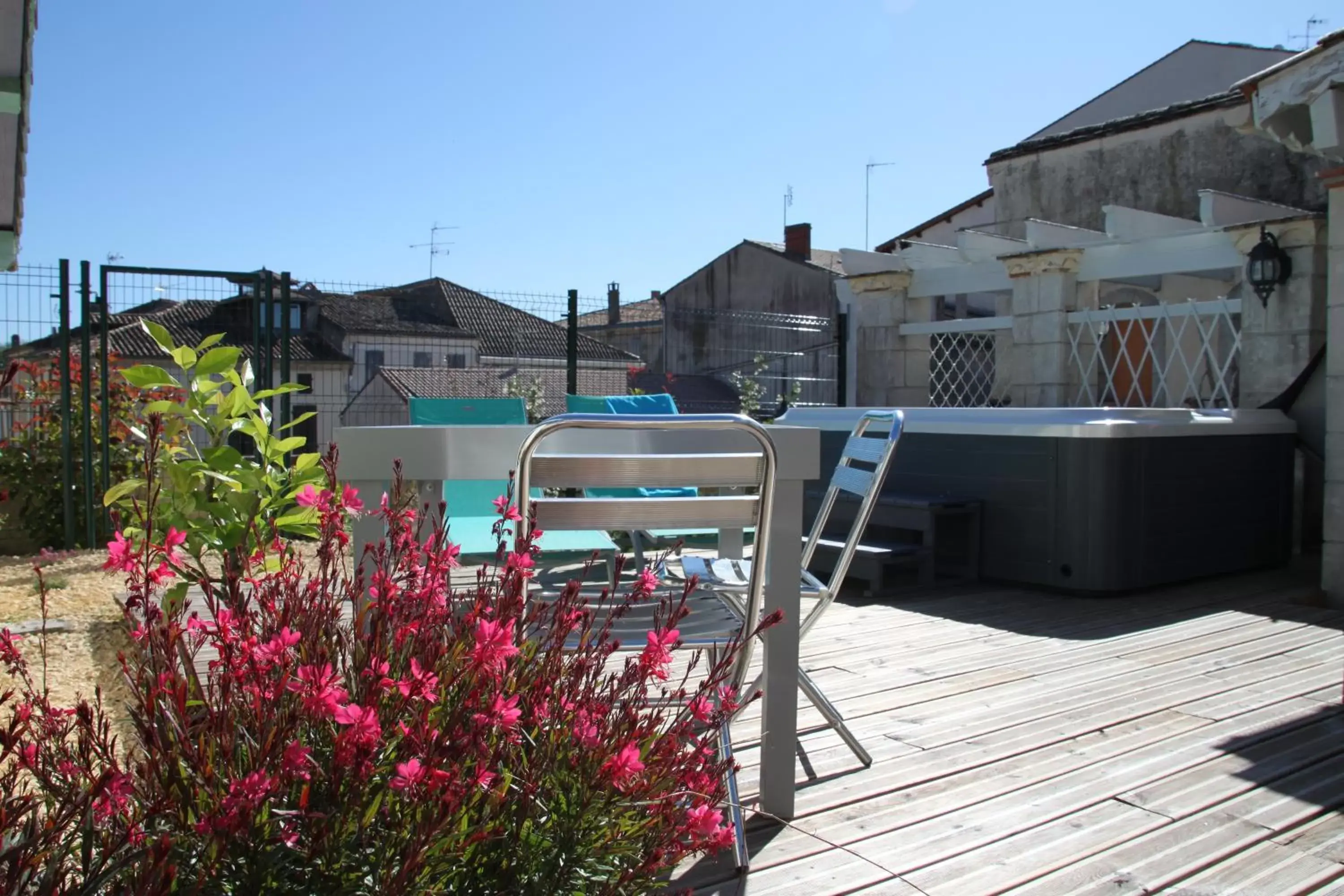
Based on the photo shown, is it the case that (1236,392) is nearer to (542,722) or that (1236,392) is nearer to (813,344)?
(813,344)

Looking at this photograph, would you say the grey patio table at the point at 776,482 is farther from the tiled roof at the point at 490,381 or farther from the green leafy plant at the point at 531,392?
the tiled roof at the point at 490,381

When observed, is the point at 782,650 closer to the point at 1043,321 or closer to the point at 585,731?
the point at 585,731

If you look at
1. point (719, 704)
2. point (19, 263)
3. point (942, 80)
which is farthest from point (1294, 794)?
point (942, 80)

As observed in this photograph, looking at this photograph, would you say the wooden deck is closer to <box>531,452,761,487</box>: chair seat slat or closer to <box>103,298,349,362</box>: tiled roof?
<box>531,452,761,487</box>: chair seat slat

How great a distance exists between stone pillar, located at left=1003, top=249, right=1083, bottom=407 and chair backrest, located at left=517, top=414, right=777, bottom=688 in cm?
692

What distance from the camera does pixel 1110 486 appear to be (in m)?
4.82

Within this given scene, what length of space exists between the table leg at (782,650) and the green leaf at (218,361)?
1.26m

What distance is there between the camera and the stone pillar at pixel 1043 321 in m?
8.36

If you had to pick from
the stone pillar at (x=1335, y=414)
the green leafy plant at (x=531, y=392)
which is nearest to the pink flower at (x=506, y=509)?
the stone pillar at (x=1335, y=414)

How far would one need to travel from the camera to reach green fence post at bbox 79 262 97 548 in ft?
19.4

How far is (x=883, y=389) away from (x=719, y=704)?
28.1 feet

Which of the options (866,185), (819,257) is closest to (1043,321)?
(866,185)

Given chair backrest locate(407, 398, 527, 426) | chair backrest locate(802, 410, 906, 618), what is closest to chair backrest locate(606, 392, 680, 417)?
chair backrest locate(407, 398, 527, 426)

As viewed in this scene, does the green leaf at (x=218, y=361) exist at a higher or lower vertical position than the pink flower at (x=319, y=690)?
higher
